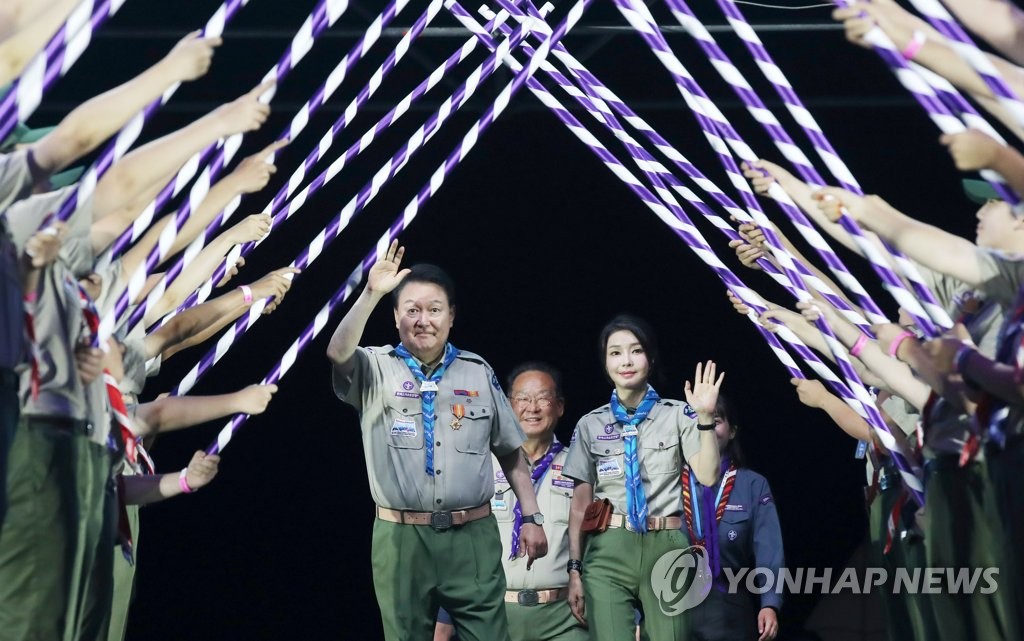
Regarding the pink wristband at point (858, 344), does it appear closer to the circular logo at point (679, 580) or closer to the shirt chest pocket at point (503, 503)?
the circular logo at point (679, 580)

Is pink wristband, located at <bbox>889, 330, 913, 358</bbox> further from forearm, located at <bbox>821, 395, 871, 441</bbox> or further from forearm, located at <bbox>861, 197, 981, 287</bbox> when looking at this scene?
forearm, located at <bbox>821, 395, 871, 441</bbox>

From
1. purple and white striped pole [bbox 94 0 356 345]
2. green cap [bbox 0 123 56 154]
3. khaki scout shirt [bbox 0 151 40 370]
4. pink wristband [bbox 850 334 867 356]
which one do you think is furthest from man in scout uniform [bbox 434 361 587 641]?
khaki scout shirt [bbox 0 151 40 370]

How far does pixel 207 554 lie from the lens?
7328 millimetres

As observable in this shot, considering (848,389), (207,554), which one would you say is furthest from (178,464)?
(848,389)

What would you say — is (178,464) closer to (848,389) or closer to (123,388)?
(123,388)

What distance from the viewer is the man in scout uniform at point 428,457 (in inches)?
192

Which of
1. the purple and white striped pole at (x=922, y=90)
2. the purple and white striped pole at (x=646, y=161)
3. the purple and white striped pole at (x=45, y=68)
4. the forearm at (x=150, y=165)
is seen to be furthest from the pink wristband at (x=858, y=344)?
the purple and white striped pole at (x=45, y=68)

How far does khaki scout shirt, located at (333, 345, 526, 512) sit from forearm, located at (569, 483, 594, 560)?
0.65m

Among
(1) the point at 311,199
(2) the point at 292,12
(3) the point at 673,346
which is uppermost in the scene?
(2) the point at 292,12

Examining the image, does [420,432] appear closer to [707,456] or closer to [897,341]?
[707,456]

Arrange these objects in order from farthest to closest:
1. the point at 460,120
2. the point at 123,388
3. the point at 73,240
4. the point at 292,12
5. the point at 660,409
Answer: the point at 460,120 → the point at 292,12 → the point at 660,409 → the point at 123,388 → the point at 73,240

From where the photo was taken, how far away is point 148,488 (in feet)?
15.2

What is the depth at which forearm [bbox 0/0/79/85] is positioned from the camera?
3346 millimetres

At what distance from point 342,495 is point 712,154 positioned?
2.49m
